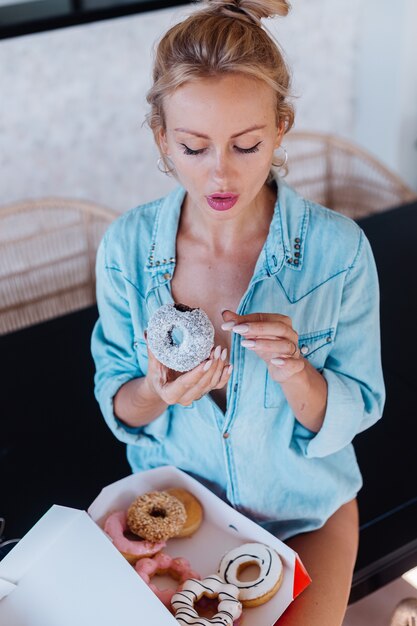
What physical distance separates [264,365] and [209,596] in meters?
0.32

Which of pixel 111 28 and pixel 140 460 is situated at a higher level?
pixel 111 28

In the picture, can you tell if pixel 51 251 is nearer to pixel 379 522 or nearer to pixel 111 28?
pixel 111 28

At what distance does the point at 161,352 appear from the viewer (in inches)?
38.3

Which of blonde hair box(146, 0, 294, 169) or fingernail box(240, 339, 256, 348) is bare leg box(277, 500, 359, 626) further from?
blonde hair box(146, 0, 294, 169)

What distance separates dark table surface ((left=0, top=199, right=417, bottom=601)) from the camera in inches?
51.8

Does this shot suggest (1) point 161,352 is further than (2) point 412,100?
No

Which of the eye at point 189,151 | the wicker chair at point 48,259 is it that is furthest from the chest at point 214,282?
the wicker chair at point 48,259

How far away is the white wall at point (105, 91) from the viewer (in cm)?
222

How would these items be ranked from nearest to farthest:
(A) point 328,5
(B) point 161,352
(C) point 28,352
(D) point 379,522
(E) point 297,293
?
(B) point 161,352, (E) point 297,293, (D) point 379,522, (C) point 28,352, (A) point 328,5

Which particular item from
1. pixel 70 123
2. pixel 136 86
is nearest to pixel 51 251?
pixel 70 123

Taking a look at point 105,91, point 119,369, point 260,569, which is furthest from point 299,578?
point 105,91

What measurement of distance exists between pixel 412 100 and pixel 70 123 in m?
1.32

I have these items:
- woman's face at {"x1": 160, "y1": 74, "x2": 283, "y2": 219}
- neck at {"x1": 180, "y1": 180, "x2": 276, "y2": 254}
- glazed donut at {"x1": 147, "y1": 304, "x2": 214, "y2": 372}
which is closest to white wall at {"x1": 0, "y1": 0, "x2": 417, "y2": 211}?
neck at {"x1": 180, "y1": 180, "x2": 276, "y2": 254}

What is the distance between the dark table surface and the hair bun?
2.69ft
